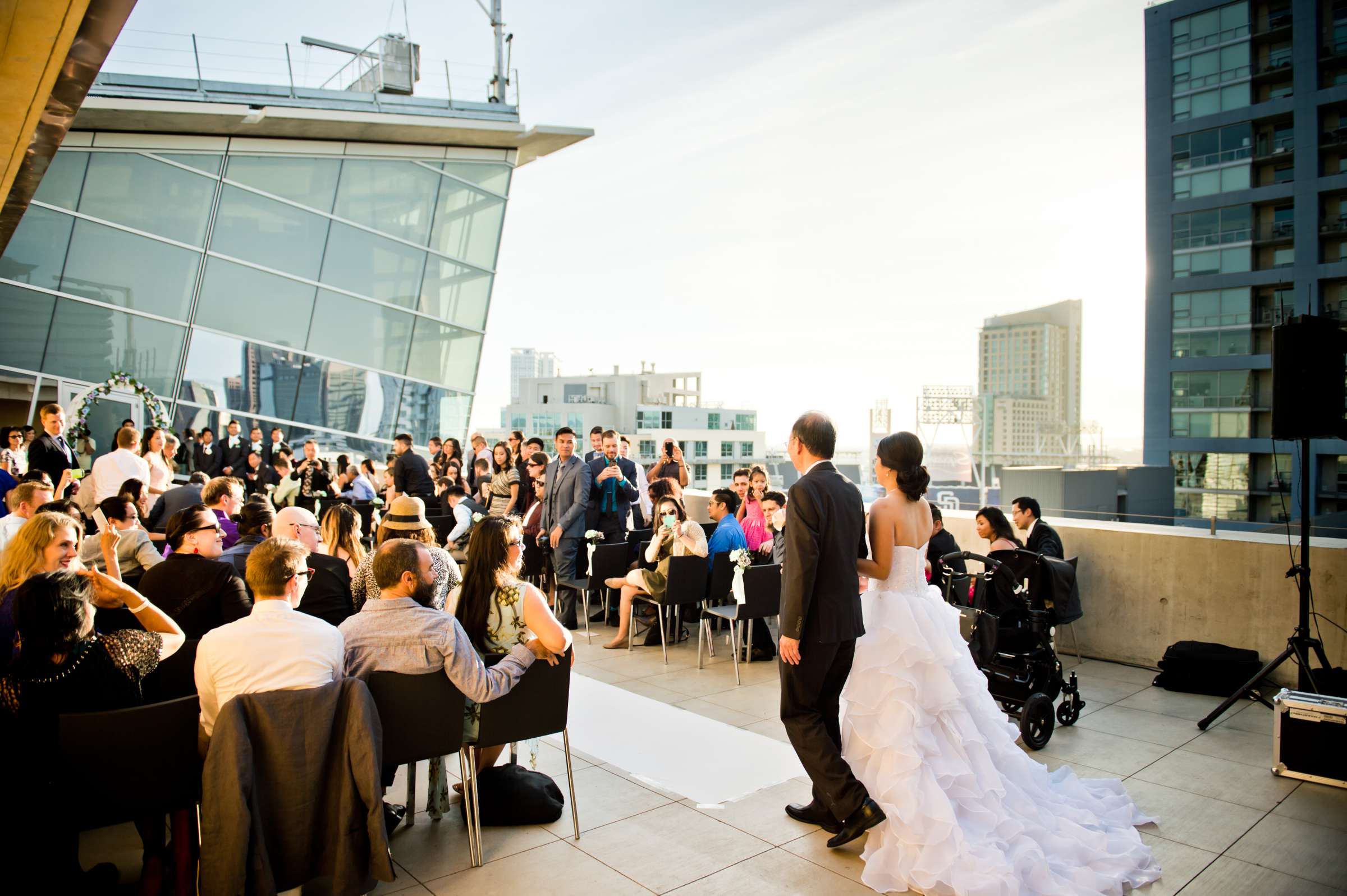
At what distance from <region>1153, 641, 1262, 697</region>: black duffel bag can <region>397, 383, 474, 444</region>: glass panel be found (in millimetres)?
13243

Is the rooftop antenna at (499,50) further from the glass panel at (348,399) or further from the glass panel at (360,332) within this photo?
the glass panel at (348,399)

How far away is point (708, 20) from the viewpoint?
12.6 m

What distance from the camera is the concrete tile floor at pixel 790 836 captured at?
10.6ft

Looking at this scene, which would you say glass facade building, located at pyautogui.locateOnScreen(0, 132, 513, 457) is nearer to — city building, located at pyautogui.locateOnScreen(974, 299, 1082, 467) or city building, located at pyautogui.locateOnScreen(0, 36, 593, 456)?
city building, located at pyautogui.locateOnScreen(0, 36, 593, 456)

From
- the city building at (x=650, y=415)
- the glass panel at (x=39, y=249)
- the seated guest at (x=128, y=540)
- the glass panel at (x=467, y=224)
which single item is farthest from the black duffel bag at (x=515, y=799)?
the city building at (x=650, y=415)

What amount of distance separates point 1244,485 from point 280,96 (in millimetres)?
46665

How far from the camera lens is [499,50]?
631 inches

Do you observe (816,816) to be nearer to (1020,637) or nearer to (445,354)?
(1020,637)

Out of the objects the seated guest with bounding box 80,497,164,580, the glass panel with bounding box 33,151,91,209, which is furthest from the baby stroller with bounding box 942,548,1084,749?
the glass panel with bounding box 33,151,91,209

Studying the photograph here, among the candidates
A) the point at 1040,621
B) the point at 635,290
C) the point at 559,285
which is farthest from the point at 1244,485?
the point at 1040,621

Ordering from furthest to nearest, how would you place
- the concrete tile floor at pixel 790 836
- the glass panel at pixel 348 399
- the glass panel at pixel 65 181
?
the glass panel at pixel 348 399, the glass panel at pixel 65 181, the concrete tile floor at pixel 790 836

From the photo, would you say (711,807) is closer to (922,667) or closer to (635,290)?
(922,667)

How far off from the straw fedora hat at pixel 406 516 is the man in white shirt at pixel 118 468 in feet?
12.7

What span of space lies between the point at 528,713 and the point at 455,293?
46.2 feet
